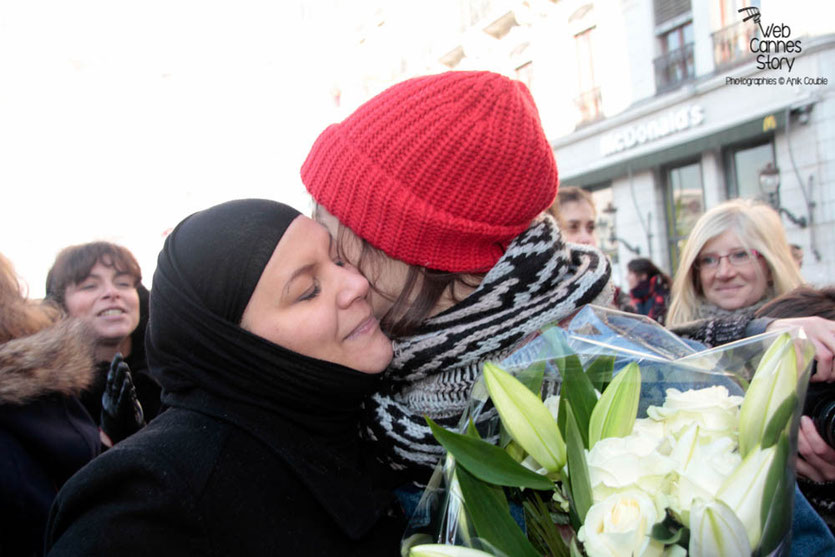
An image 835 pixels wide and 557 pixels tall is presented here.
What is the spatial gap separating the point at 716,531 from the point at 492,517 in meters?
0.24

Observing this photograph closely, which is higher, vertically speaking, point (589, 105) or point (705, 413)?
point (589, 105)

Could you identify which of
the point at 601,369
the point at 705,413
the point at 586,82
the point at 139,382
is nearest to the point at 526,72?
the point at 586,82

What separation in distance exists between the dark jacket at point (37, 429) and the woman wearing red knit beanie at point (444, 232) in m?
1.24

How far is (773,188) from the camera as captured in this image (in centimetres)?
1033

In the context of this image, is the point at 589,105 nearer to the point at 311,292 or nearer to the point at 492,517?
the point at 311,292

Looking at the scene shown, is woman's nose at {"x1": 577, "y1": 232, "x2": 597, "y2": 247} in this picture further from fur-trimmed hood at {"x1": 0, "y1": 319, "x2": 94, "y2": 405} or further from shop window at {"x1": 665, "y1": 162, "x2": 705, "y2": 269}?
shop window at {"x1": 665, "y1": 162, "x2": 705, "y2": 269}

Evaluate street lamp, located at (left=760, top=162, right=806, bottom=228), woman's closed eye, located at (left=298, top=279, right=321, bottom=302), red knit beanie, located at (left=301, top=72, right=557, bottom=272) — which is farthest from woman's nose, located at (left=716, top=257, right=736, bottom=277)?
street lamp, located at (left=760, top=162, right=806, bottom=228)

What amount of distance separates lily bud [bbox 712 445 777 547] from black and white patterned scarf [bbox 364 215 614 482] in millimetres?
547

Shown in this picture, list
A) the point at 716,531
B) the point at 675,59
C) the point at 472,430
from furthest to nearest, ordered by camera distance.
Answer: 1. the point at 675,59
2. the point at 472,430
3. the point at 716,531

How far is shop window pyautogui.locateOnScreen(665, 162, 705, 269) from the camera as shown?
39.8 ft

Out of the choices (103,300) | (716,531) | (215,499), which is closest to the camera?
(716,531)

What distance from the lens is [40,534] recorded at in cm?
188

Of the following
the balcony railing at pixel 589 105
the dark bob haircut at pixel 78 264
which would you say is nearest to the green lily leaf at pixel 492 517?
the dark bob haircut at pixel 78 264

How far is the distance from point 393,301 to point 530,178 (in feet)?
1.25
